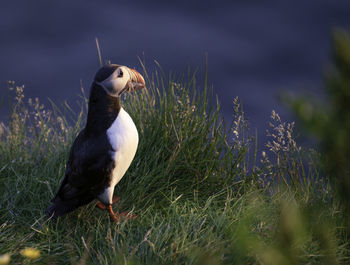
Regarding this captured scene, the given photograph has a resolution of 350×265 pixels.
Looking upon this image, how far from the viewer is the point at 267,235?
355 centimetres

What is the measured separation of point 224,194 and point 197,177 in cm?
33

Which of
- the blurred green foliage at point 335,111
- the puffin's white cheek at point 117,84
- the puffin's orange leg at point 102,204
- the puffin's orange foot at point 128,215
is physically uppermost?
the blurred green foliage at point 335,111

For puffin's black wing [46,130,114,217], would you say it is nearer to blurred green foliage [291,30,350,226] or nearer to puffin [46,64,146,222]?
puffin [46,64,146,222]

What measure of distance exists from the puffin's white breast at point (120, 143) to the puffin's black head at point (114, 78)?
230 mm

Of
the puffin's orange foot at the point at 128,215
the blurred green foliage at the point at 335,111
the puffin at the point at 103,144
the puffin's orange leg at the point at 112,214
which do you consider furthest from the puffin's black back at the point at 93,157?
the blurred green foliage at the point at 335,111

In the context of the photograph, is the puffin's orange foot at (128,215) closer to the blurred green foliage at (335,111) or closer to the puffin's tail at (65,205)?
the puffin's tail at (65,205)

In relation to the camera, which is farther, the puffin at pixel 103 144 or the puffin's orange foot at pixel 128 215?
the puffin's orange foot at pixel 128 215

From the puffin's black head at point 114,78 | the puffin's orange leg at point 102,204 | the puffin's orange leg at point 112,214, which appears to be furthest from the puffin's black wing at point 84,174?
the puffin's black head at point 114,78

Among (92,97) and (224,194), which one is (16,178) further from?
(224,194)

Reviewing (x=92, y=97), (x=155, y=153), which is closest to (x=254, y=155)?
(x=155, y=153)

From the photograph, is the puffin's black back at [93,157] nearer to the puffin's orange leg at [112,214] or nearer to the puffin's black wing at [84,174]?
the puffin's black wing at [84,174]

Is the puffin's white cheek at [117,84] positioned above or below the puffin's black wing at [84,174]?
above

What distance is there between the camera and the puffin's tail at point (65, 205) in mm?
4277

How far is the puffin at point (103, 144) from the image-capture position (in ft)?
13.3
